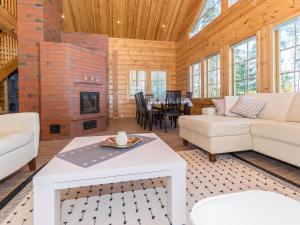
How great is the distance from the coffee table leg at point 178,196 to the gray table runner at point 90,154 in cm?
40

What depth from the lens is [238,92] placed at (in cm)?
453

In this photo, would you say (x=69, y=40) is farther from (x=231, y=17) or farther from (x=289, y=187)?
(x=289, y=187)

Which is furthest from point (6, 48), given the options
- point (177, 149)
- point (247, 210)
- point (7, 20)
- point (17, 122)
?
point (247, 210)

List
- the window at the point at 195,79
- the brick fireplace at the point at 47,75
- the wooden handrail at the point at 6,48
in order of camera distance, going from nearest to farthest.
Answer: the brick fireplace at the point at 47,75 → the wooden handrail at the point at 6,48 → the window at the point at 195,79

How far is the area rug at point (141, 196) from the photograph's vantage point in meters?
1.25

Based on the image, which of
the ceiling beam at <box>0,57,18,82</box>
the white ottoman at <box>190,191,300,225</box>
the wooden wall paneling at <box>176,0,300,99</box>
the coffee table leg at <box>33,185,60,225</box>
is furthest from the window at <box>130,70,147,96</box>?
the white ottoman at <box>190,191,300,225</box>

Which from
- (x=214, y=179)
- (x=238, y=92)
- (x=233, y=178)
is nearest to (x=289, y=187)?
(x=233, y=178)

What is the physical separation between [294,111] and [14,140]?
120 inches

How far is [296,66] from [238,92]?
142 centimetres

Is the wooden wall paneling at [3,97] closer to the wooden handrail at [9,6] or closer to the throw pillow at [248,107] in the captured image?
the wooden handrail at [9,6]

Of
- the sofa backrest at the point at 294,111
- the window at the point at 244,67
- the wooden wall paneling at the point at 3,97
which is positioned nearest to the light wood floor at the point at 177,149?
the sofa backrest at the point at 294,111

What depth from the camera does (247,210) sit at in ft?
2.13

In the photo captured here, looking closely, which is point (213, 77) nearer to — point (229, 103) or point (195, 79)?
point (195, 79)

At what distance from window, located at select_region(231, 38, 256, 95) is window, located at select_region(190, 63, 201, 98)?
173cm
